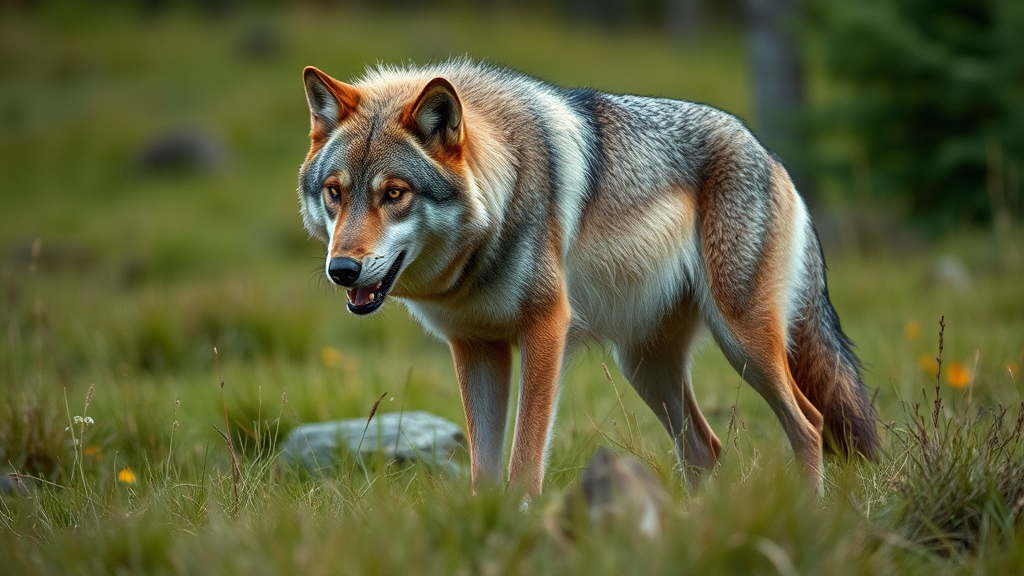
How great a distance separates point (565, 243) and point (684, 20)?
29504 mm

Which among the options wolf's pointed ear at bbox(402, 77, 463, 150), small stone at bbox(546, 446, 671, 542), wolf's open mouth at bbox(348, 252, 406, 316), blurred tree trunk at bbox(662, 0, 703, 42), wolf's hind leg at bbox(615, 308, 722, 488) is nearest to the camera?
small stone at bbox(546, 446, 671, 542)

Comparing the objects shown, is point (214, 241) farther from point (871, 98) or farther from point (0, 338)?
point (871, 98)

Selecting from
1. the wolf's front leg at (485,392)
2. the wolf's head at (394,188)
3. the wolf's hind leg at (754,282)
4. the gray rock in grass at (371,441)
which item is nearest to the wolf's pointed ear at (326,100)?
the wolf's head at (394,188)

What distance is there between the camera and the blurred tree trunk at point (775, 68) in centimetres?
1201

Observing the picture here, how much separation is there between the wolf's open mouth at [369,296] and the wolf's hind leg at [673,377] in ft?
4.73

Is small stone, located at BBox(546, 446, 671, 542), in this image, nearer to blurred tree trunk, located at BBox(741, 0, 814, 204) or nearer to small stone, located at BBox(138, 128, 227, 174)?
blurred tree trunk, located at BBox(741, 0, 814, 204)

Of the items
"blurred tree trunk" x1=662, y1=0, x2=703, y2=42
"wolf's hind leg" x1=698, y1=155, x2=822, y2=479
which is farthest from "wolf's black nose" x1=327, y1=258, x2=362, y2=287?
"blurred tree trunk" x1=662, y1=0, x2=703, y2=42

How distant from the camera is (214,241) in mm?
14086

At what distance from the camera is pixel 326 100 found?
403 cm

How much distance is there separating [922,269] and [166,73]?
20.0 m

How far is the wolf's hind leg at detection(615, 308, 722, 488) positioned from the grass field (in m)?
0.24

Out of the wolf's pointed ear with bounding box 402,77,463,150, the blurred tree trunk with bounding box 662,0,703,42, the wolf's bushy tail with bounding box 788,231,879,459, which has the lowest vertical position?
the blurred tree trunk with bounding box 662,0,703,42

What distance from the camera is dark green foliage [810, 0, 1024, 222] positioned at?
32.8ft

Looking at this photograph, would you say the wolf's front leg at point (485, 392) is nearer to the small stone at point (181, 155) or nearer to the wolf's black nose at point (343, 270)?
the wolf's black nose at point (343, 270)
